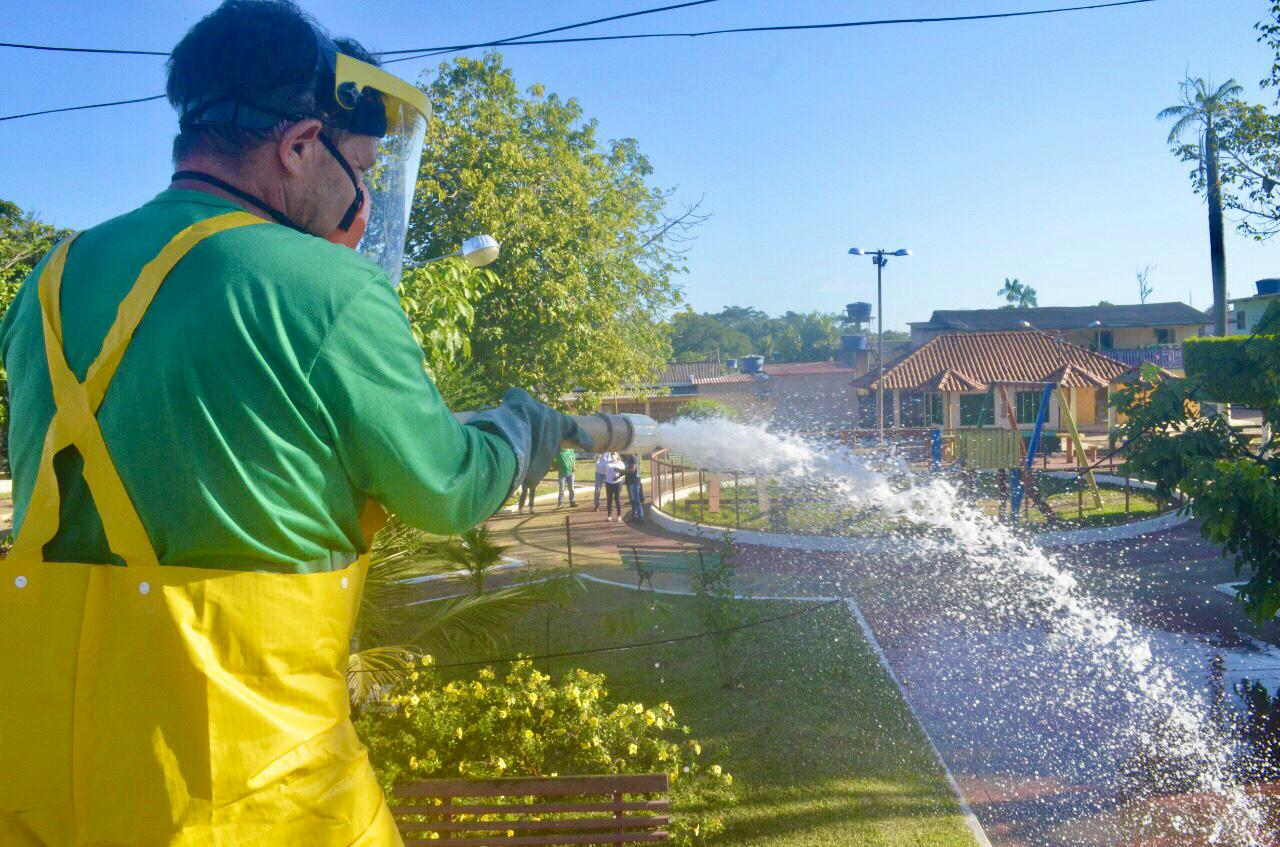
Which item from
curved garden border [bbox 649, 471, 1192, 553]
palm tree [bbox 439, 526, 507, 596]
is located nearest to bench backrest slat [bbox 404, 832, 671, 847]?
→ palm tree [bbox 439, 526, 507, 596]

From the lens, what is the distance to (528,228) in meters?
14.4

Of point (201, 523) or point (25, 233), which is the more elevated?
point (25, 233)

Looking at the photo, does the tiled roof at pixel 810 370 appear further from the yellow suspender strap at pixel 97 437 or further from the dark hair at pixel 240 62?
the yellow suspender strap at pixel 97 437

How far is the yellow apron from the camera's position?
3.61 ft

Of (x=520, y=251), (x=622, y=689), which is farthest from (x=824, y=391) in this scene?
(x=622, y=689)

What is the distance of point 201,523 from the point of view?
112 cm

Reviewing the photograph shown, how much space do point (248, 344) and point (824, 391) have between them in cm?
4308

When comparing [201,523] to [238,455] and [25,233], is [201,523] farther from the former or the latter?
[25,233]

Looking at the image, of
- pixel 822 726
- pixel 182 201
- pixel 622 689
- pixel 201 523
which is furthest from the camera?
pixel 622 689

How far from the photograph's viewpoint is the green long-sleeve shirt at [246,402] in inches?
44.3

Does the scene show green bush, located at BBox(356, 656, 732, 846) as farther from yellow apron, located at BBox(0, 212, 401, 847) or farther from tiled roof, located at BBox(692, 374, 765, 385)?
tiled roof, located at BBox(692, 374, 765, 385)

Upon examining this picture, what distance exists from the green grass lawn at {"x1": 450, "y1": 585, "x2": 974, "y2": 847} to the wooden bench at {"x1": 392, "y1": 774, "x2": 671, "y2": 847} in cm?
76

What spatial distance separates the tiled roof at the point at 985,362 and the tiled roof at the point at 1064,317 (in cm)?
1277

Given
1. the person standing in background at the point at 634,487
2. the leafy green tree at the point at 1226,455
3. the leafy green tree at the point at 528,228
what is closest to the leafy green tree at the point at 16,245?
the leafy green tree at the point at 528,228
